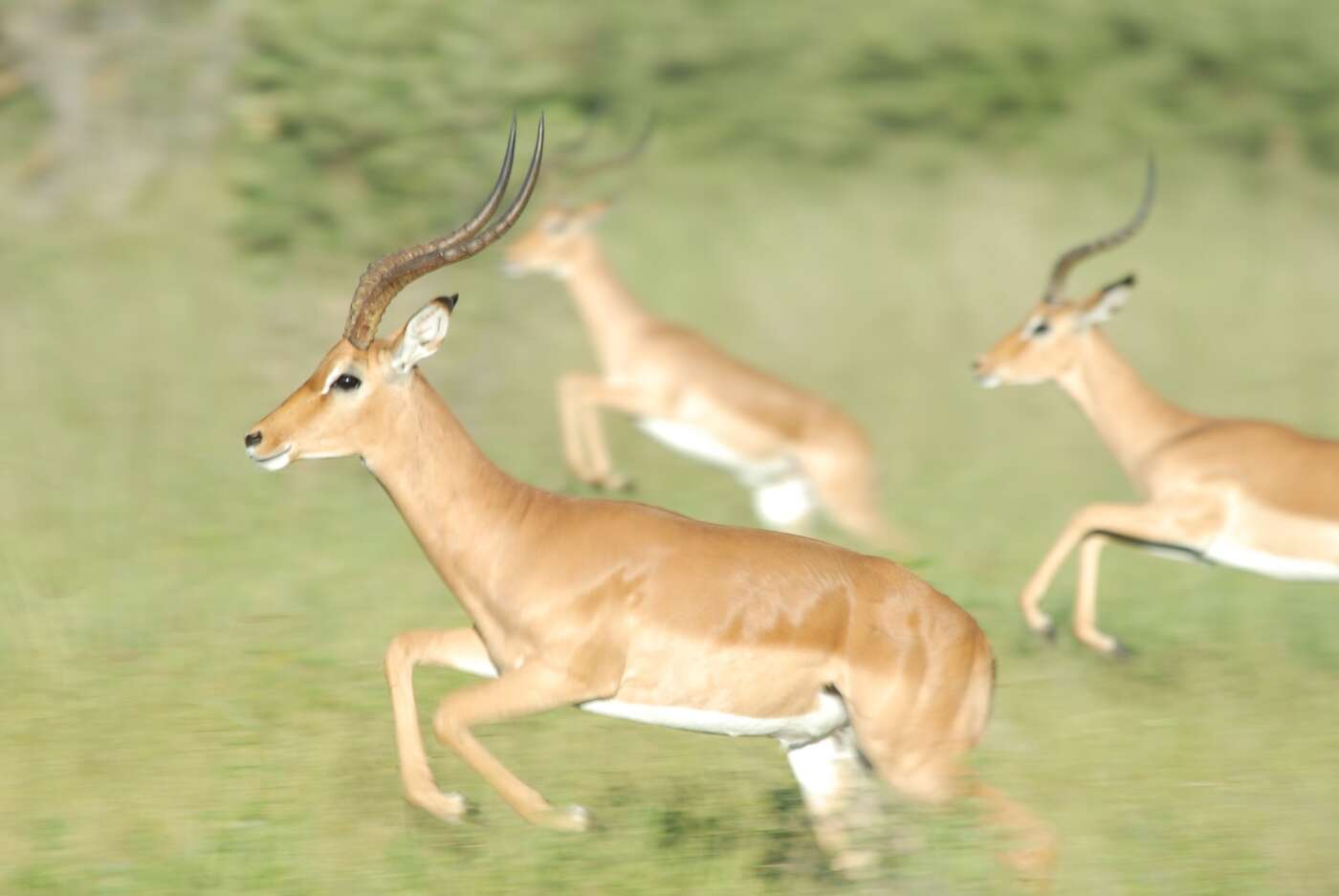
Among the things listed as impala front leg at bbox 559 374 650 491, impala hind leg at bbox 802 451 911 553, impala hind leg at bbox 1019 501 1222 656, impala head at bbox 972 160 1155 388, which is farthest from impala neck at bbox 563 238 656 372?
impala hind leg at bbox 1019 501 1222 656

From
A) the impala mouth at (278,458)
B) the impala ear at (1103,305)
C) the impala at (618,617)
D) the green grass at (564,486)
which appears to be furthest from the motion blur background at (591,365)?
the impala ear at (1103,305)

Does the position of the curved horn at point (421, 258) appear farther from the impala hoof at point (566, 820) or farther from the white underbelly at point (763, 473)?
the white underbelly at point (763, 473)

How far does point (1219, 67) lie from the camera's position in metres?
18.8

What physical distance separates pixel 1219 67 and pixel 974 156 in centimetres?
245

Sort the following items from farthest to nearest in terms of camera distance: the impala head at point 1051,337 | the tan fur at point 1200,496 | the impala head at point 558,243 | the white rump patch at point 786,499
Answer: the impala head at point 558,243 < the white rump patch at point 786,499 < the impala head at point 1051,337 < the tan fur at point 1200,496

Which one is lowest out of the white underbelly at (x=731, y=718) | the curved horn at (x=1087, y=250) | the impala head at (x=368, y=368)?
the white underbelly at (x=731, y=718)

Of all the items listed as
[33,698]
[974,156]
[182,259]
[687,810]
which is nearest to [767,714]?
[687,810]

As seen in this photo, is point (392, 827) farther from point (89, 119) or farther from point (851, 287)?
point (89, 119)

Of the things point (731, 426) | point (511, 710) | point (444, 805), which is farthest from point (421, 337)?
point (731, 426)

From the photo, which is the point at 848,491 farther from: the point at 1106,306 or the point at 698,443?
the point at 1106,306

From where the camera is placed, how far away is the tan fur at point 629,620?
17.0 ft

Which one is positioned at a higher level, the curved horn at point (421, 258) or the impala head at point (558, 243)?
the impala head at point (558, 243)

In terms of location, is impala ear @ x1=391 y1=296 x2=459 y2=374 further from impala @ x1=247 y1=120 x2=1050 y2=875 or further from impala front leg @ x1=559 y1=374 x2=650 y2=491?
impala front leg @ x1=559 y1=374 x2=650 y2=491

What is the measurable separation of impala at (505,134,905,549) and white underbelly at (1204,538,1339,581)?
6.58ft
